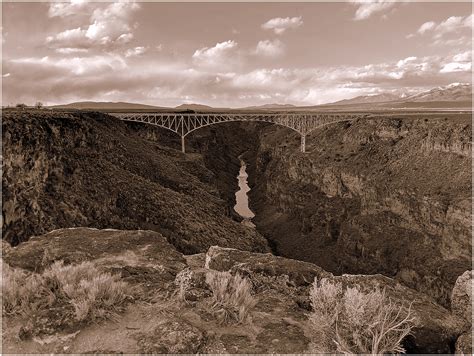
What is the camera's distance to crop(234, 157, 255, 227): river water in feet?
202

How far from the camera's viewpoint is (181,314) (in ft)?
17.4

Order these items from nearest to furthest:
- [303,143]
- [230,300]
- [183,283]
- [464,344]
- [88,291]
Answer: [464,344]
[88,291]
[230,300]
[183,283]
[303,143]

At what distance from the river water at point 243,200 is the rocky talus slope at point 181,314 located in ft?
144

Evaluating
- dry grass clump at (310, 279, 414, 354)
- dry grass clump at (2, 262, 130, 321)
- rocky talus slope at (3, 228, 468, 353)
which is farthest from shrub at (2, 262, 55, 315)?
dry grass clump at (310, 279, 414, 354)

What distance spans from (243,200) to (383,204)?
3196 cm

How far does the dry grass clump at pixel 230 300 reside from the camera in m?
5.21

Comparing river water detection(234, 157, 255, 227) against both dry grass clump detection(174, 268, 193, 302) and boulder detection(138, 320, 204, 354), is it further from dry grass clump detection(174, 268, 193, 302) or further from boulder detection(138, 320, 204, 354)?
boulder detection(138, 320, 204, 354)

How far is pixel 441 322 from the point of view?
576cm

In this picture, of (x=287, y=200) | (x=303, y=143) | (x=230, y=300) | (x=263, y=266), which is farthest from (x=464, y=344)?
(x=303, y=143)

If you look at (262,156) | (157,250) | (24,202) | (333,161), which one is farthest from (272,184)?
(157,250)

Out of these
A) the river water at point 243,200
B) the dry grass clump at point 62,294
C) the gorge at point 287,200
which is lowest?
the river water at point 243,200

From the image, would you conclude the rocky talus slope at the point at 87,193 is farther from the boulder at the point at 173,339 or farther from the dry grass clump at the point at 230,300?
the boulder at the point at 173,339

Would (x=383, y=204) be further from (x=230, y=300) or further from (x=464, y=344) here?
(x=230, y=300)

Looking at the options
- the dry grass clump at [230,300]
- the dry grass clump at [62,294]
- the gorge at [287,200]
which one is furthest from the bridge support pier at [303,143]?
the dry grass clump at [62,294]
